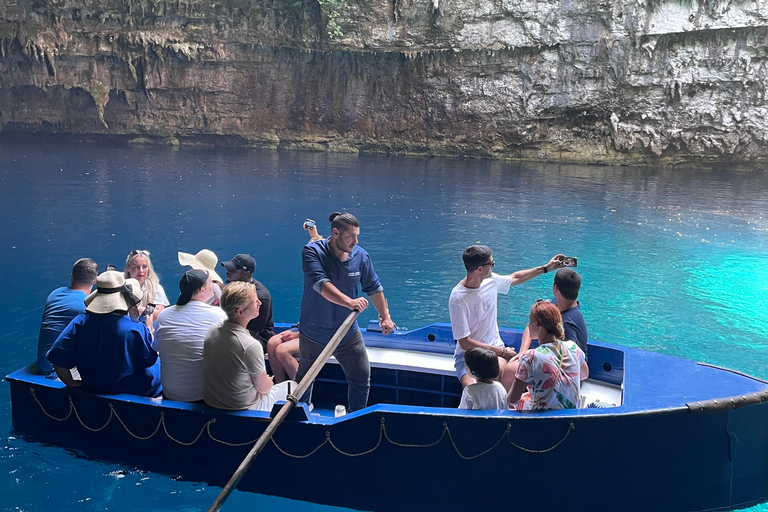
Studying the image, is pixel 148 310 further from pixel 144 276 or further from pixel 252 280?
pixel 252 280

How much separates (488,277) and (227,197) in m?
15.6

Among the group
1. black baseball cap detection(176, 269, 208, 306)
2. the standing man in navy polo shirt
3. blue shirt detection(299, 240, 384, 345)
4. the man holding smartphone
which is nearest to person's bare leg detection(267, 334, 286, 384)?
the standing man in navy polo shirt

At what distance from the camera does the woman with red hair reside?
4488 millimetres

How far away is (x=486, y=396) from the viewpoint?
476cm

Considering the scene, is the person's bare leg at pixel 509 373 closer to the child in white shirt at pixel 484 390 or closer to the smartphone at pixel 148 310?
the child in white shirt at pixel 484 390

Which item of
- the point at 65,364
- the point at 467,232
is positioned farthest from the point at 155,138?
the point at 65,364

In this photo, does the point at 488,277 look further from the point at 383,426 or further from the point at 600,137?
the point at 600,137

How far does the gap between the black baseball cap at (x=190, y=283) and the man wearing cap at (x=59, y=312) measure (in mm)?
1219

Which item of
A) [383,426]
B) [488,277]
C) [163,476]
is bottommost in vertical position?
[163,476]

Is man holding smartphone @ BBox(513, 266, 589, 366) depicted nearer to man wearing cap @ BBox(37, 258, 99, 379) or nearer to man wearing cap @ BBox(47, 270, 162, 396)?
man wearing cap @ BBox(47, 270, 162, 396)

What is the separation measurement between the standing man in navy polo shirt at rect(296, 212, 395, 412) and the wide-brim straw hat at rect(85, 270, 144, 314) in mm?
1330

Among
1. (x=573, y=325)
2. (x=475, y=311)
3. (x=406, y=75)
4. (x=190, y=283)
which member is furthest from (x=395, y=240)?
(x=406, y=75)

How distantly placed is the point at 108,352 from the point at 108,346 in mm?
63

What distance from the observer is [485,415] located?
466 centimetres
